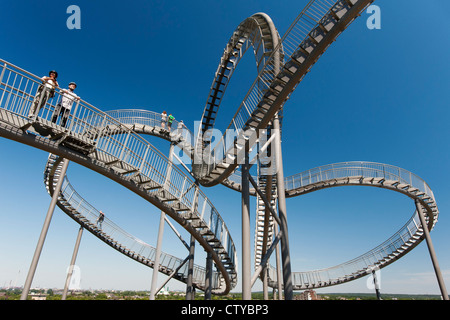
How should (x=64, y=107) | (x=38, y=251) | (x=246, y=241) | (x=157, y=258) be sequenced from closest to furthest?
(x=64, y=107) → (x=246, y=241) → (x=38, y=251) → (x=157, y=258)

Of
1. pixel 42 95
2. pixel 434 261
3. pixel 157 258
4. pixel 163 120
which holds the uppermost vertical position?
pixel 163 120

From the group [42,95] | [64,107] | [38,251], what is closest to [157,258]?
[38,251]

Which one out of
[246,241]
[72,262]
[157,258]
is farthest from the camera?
[72,262]

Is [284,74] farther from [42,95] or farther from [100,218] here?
[100,218]

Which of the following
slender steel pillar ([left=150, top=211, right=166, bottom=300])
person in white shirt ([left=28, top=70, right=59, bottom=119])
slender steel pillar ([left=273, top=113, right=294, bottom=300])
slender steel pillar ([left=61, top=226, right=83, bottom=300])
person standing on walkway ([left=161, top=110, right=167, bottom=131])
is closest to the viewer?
person in white shirt ([left=28, top=70, right=59, bottom=119])

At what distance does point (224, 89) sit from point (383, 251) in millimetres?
15793

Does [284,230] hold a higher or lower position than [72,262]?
higher

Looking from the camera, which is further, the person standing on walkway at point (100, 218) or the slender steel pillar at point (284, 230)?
the person standing on walkway at point (100, 218)

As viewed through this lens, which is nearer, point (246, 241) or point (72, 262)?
point (246, 241)

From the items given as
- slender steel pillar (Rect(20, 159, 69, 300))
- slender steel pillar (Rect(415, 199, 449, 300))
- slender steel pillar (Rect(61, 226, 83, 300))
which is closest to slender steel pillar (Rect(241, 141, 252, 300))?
slender steel pillar (Rect(20, 159, 69, 300))

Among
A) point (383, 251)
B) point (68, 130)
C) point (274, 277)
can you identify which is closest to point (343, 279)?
point (383, 251)

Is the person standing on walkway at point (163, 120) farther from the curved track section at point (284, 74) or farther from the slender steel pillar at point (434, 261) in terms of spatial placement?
the slender steel pillar at point (434, 261)

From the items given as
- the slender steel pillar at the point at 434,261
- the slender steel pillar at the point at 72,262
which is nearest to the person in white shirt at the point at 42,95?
the slender steel pillar at the point at 72,262

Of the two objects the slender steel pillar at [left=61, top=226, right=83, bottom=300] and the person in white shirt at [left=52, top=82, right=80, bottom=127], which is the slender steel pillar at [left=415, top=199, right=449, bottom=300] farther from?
the slender steel pillar at [left=61, top=226, right=83, bottom=300]
